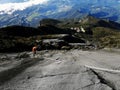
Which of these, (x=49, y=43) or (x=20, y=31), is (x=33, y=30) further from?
(x=49, y=43)

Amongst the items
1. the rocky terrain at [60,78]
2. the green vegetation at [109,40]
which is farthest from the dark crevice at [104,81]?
the green vegetation at [109,40]

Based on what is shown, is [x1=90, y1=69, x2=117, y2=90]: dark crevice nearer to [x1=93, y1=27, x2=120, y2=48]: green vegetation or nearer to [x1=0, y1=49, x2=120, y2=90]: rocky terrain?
[x1=0, y1=49, x2=120, y2=90]: rocky terrain

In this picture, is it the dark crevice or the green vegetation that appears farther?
the green vegetation

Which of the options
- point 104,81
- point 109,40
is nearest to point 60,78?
point 104,81

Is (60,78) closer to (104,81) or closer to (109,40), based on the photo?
(104,81)

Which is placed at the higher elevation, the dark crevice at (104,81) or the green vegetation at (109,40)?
the dark crevice at (104,81)

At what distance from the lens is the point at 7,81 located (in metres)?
27.2

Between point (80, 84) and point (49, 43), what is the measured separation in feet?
155

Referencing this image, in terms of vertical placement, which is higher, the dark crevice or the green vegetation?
the dark crevice

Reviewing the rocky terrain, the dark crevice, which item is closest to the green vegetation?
the rocky terrain

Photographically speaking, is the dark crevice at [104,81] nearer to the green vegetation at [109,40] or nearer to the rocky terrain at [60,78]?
the rocky terrain at [60,78]

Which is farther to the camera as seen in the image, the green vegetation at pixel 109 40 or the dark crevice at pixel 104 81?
the green vegetation at pixel 109 40

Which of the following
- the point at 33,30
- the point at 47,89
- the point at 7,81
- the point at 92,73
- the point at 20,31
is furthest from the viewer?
the point at 33,30

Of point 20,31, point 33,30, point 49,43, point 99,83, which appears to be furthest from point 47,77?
point 33,30
